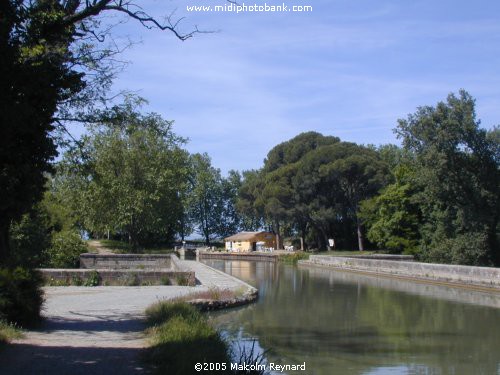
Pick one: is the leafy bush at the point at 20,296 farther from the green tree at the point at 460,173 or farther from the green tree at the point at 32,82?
the green tree at the point at 460,173

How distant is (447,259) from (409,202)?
10424mm

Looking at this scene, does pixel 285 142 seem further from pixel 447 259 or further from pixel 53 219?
pixel 53 219

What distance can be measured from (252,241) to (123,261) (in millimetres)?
53628

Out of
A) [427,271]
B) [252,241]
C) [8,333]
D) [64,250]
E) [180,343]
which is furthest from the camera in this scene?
[252,241]

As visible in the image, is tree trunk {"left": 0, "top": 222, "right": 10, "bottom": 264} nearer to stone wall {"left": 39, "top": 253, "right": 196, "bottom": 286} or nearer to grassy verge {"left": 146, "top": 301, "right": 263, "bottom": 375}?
grassy verge {"left": 146, "top": 301, "right": 263, "bottom": 375}

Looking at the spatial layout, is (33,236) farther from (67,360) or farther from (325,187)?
(325,187)

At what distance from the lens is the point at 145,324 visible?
1325 centimetres

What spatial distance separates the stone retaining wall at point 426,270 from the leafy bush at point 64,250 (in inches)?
797

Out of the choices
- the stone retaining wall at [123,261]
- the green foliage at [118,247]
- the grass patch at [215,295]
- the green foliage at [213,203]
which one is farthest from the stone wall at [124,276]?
the green foliage at [213,203]

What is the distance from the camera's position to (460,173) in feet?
137

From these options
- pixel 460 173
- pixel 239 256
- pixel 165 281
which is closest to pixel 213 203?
pixel 239 256

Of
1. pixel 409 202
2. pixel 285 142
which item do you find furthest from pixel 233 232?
pixel 409 202

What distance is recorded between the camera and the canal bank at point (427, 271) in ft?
94.2

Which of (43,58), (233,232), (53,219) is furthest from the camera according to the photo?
(233,232)
